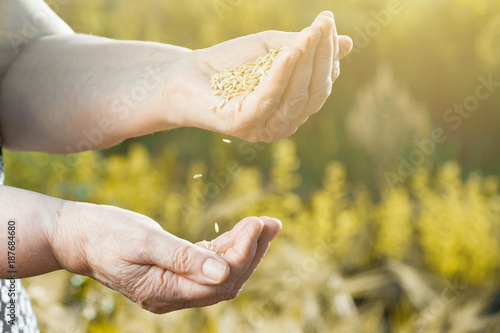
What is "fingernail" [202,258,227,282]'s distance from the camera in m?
0.77

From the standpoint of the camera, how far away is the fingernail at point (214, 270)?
0.77 metres

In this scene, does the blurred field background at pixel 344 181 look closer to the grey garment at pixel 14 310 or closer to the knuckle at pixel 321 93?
the grey garment at pixel 14 310

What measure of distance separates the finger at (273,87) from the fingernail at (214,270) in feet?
0.81

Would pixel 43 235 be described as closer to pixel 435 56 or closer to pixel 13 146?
Result: pixel 13 146

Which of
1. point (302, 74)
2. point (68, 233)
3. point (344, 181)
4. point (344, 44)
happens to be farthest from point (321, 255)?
point (68, 233)

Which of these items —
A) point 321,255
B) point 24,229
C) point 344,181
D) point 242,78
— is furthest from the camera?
point 344,181

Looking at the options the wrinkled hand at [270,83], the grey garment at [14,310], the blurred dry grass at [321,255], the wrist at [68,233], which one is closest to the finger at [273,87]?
the wrinkled hand at [270,83]

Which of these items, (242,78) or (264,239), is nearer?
(264,239)

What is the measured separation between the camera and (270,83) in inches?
33.4

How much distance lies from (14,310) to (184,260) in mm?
298

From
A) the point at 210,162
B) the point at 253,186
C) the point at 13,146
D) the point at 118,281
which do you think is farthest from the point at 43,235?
the point at 210,162

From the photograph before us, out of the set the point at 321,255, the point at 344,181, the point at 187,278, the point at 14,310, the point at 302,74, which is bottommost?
the point at 321,255

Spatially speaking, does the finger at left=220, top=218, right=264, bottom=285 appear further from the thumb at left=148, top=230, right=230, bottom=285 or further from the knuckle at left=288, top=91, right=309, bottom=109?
the knuckle at left=288, top=91, right=309, bottom=109

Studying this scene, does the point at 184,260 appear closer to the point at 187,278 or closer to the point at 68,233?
the point at 187,278
